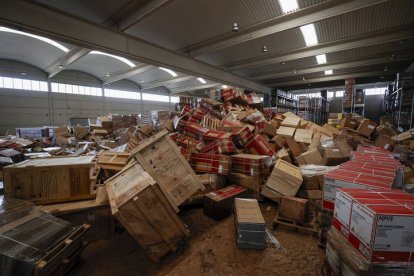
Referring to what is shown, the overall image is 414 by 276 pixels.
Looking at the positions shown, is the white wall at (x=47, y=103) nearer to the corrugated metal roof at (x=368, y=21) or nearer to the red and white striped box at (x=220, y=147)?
the red and white striped box at (x=220, y=147)

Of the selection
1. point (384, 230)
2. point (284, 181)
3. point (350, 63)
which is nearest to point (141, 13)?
point (284, 181)

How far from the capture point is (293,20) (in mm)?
5371

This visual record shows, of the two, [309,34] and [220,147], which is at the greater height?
[309,34]

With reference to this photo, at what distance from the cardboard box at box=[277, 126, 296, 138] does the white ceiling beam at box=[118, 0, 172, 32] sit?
4562mm

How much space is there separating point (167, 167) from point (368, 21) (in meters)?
6.98

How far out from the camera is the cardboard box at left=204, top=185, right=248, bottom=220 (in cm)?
324

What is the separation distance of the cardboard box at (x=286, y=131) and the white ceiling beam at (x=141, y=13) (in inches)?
180

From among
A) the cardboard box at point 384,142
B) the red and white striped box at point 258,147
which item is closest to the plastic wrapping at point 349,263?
the red and white striped box at point 258,147

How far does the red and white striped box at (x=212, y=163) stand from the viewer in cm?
380

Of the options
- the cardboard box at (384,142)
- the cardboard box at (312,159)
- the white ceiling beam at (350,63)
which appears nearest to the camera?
the cardboard box at (312,159)

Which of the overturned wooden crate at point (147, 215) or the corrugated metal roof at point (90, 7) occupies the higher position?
the corrugated metal roof at point (90, 7)

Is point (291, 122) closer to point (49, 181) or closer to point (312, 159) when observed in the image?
point (312, 159)

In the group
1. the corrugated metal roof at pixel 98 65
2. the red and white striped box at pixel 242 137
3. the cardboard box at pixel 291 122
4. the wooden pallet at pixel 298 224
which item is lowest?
the wooden pallet at pixel 298 224

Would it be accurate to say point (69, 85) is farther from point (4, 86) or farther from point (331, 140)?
point (331, 140)
